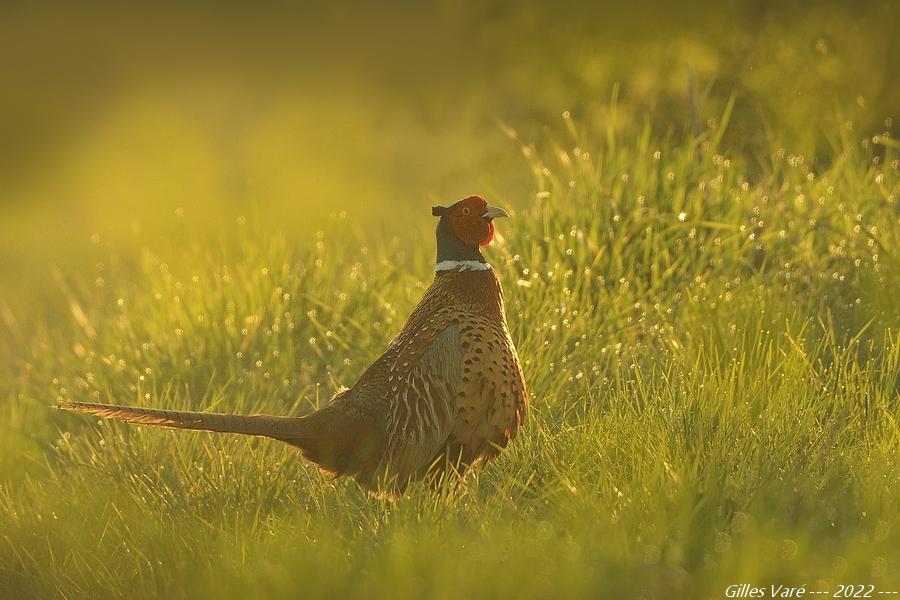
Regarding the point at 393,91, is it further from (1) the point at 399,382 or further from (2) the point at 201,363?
(1) the point at 399,382

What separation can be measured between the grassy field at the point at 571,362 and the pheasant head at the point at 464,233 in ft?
2.21

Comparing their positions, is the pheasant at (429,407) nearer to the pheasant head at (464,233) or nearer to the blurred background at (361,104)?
the pheasant head at (464,233)

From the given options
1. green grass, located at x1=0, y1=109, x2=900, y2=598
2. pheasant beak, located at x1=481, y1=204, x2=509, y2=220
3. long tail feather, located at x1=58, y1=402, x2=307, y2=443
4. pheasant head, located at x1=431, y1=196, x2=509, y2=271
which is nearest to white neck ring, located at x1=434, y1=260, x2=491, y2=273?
pheasant head, located at x1=431, y1=196, x2=509, y2=271

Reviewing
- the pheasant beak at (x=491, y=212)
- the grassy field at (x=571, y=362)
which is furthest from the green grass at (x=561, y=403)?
the pheasant beak at (x=491, y=212)

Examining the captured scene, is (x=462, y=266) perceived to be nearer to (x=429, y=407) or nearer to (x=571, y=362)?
(x=429, y=407)

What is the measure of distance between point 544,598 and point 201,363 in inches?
127

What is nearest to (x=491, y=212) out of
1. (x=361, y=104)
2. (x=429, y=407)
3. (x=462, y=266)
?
(x=462, y=266)

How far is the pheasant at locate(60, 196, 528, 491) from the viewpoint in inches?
177

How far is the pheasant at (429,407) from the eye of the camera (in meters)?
4.48

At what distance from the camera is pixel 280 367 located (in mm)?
6070

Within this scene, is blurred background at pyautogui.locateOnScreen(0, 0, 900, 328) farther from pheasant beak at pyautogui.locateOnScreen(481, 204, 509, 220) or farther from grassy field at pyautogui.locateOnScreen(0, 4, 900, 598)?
pheasant beak at pyautogui.locateOnScreen(481, 204, 509, 220)

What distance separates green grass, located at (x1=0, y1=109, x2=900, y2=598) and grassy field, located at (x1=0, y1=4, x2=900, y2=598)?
0.02 metres

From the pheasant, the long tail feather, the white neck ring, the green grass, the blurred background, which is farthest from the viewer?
the blurred background

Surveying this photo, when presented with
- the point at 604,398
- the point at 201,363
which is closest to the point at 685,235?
the point at 604,398
